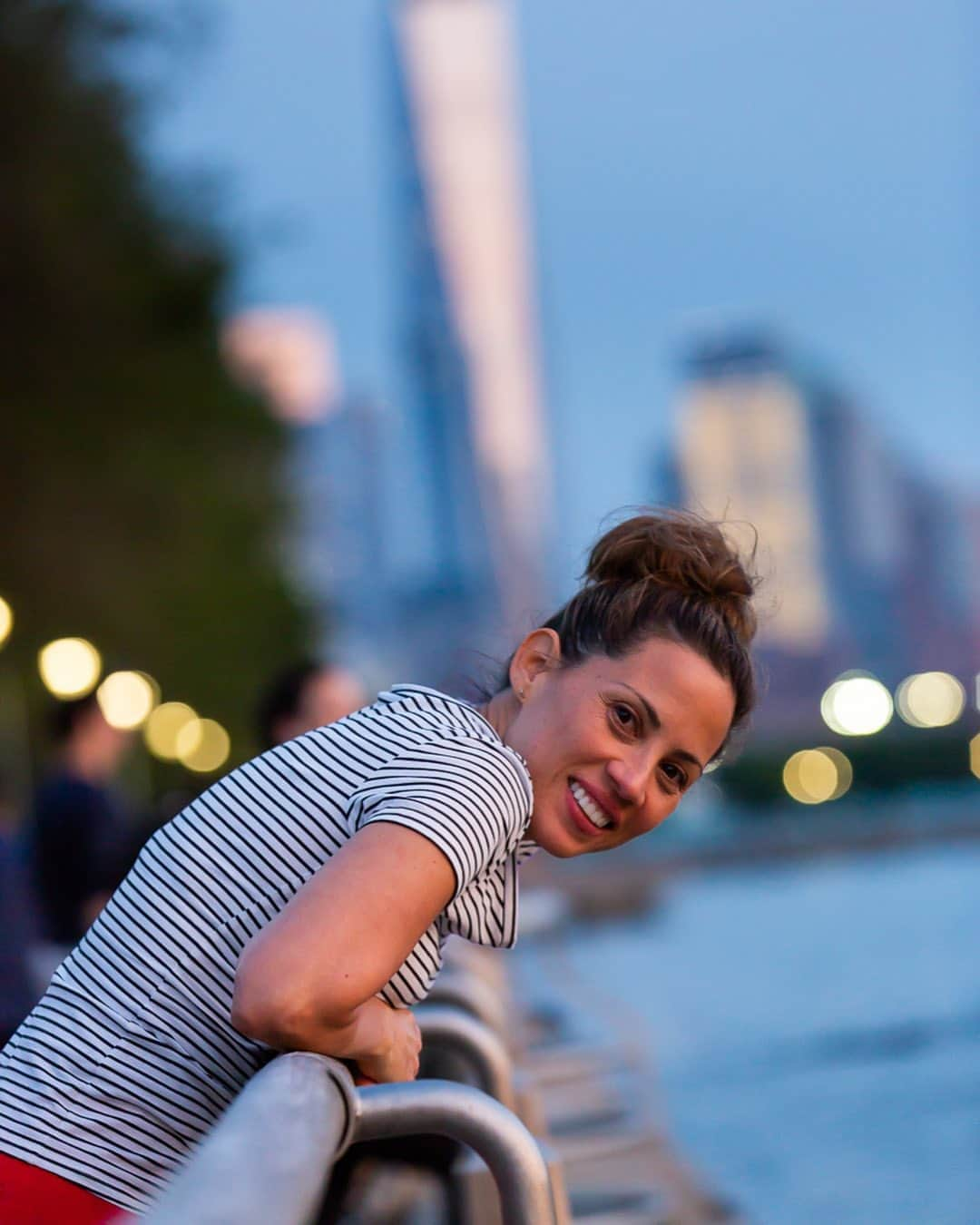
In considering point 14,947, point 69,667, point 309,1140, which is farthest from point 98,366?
point 309,1140

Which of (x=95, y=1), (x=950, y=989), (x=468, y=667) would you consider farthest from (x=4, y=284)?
(x=468, y=667)

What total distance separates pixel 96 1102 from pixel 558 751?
674 mm

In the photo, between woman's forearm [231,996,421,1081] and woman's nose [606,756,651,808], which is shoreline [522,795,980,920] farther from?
woman's forearm [231,996,421,1081]

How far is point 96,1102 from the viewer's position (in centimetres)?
238

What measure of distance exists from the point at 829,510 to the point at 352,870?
165m

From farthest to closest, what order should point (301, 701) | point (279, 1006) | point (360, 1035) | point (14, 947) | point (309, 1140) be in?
point (301, 701), point (14, 947), point (360, 1035), point (279, 1006), point (309, 1140)

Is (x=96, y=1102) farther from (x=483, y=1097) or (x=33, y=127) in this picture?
(x=33, y=127)

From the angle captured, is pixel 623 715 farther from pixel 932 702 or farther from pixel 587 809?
pixel 932 702

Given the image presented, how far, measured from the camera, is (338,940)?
2.06 m

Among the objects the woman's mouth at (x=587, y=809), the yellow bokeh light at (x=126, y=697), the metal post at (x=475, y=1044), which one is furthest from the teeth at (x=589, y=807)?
the yellow bokeh light at (x=126, y=697)

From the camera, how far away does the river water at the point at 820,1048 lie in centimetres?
775

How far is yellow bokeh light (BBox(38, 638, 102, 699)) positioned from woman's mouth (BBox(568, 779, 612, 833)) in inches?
399

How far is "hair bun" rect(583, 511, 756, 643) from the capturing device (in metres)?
2.70

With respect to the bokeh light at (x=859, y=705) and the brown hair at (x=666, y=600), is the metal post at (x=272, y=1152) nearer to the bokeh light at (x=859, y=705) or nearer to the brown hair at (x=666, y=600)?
the brown hair at (x=666, y=600)
